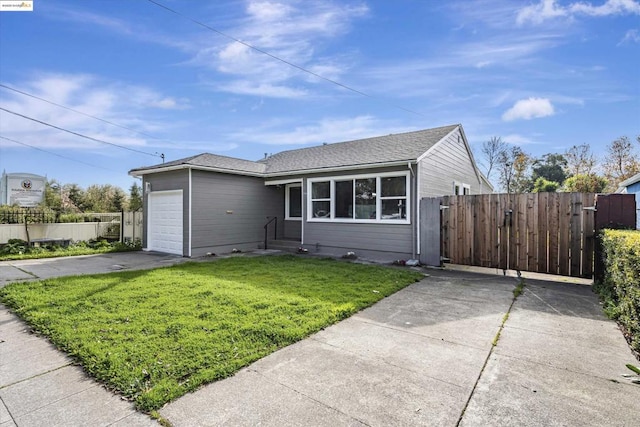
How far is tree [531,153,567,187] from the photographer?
3127cm

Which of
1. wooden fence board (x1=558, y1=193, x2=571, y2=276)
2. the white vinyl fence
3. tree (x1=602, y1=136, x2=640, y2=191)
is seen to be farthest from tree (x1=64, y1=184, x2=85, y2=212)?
tree (x1=602, y1=136, x2=640, y2=191)

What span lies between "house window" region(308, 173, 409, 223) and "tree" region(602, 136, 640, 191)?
2155 cm

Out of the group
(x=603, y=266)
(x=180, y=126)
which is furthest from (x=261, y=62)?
(x=180, y=126)

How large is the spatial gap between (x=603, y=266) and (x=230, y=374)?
7048 mm

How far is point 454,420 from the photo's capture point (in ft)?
7.28

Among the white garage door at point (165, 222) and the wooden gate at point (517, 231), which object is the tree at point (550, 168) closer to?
the wooden gate at point (517, 231)

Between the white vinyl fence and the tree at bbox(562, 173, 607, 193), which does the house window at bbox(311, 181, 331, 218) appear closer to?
the white vinyl fence

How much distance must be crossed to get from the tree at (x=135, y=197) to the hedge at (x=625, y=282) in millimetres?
27787

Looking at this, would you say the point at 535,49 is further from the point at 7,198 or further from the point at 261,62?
the point at 7,198

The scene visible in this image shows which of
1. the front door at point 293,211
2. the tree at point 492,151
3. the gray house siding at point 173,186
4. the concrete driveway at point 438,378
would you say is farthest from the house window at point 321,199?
the tree at point 492,151

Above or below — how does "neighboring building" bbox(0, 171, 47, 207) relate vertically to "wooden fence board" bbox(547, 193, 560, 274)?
above

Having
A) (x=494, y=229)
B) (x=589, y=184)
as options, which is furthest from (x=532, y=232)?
(x=589, y=184)

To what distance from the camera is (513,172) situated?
97.2ft

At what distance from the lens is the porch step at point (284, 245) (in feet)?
38.0
